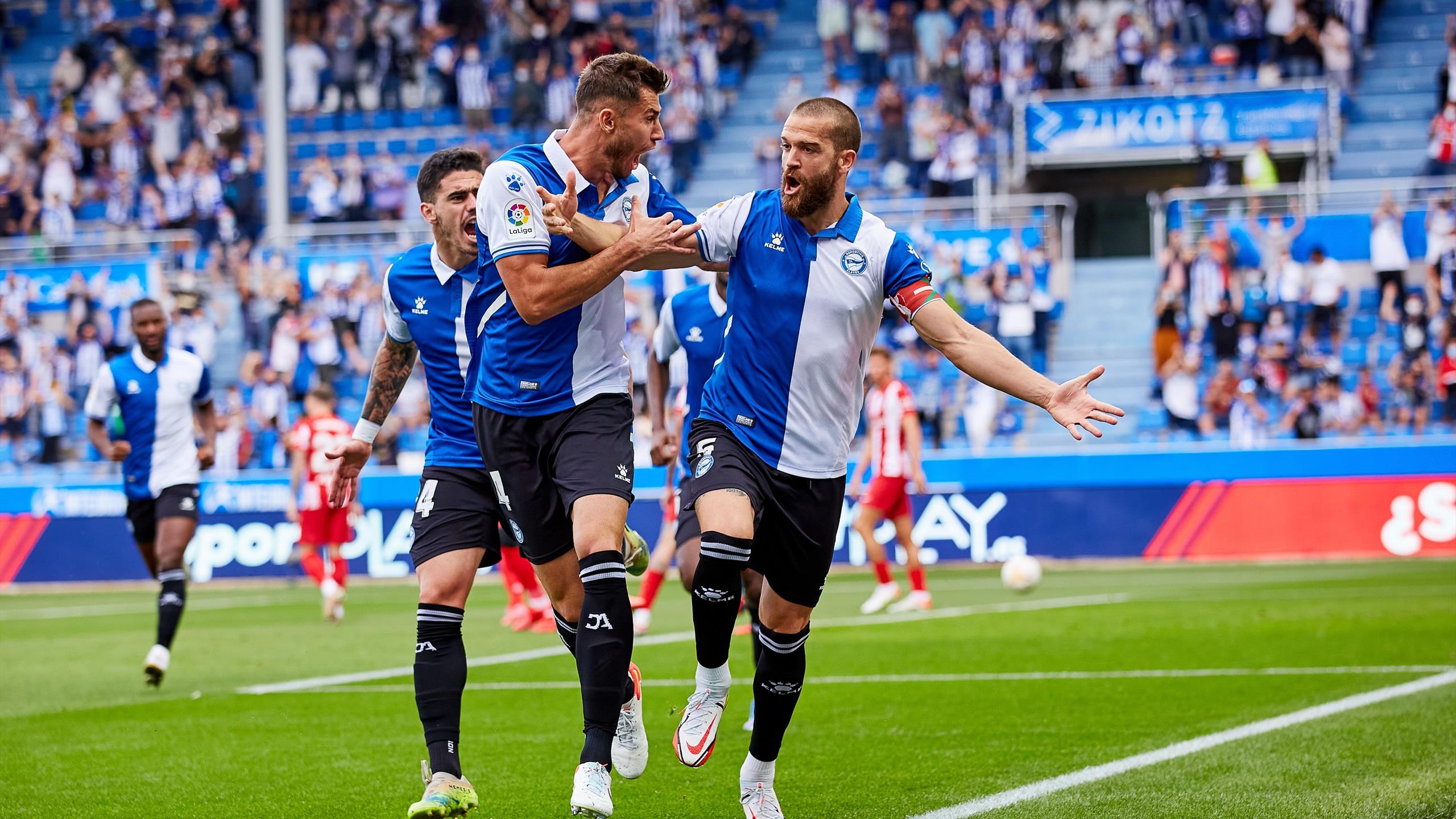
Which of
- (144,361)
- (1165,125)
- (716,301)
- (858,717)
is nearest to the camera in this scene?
(858,717)

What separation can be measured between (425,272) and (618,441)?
4.12 ft

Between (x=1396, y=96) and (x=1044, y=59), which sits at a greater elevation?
(x=1044, y=59)

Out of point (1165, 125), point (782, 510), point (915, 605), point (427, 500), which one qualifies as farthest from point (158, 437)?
point (1165, 125)

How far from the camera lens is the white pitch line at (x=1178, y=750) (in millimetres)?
6016

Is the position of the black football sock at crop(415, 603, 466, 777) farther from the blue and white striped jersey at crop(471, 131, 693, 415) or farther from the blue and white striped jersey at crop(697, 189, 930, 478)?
the blue and white striped jersey at crop(697, 189, 930, 478)

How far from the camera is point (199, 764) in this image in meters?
7.39

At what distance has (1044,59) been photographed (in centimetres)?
2692

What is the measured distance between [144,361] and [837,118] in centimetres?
685

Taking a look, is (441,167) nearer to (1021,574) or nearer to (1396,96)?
(1021,574)

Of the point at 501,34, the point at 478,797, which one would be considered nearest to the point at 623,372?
the point at 478,797

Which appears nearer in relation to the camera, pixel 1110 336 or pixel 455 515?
pixel 455 515

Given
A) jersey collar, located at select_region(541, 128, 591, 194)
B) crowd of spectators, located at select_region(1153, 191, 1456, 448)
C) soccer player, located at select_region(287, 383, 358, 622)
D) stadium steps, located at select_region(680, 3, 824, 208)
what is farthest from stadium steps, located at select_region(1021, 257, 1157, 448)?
jersey collar, located at select_region(541, 128, 591, 194)

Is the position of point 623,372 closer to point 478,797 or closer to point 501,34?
point 478,797

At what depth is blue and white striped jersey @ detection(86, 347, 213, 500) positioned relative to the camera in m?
10.9
